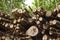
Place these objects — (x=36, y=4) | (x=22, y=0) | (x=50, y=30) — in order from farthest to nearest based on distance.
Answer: (x=22, y=0)
(x=36, y=4)
(x=50, y=30)

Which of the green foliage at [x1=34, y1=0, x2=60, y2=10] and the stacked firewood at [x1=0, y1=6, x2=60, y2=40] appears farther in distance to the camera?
the green foliage at [x1=34, y1=0, x2=60, y2=10]

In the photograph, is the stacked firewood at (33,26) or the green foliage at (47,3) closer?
the stacked firewood at (33,26)

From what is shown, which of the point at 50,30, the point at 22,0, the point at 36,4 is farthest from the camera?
the point at 22,0

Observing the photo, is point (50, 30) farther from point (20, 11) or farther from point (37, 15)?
point (20, 11)

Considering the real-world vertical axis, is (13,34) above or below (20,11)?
below

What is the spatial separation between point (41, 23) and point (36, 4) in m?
0.97

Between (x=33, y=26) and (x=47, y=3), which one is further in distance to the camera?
(x=47, y=3)

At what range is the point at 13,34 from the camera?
1.92 m

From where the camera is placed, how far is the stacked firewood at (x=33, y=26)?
1.76 meters

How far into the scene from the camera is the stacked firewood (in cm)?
176

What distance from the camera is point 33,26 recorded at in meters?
1.82

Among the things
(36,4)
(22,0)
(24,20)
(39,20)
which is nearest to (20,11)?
(24,20)

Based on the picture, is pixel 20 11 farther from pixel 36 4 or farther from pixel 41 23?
pixel 36 4

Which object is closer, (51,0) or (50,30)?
(50,30)
